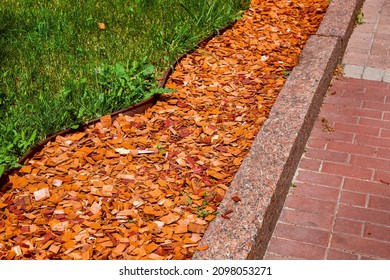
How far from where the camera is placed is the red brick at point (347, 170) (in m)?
4.13

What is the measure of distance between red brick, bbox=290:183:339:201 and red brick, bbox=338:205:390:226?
0.12 meters

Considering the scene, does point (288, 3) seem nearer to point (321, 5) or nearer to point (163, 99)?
point (321, 5)

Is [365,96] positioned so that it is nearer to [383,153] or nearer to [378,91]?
[378,91]

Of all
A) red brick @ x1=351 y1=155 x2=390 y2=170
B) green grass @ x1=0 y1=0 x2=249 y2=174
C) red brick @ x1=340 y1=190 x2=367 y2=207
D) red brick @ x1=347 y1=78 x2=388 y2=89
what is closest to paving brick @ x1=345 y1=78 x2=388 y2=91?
red brick @ x1=347 y1=78 x2=388 y2=89

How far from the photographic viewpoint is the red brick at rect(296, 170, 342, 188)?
13.3ft

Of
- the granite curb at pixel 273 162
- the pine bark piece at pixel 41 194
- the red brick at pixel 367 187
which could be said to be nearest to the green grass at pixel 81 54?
the pine bark piece at pixel 41 194

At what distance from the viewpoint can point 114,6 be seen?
575 centimetres

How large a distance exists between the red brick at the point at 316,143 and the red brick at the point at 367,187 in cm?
43

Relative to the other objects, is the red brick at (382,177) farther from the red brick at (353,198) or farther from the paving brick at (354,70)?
the paving brick at (354,70)

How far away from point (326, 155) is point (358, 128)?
48cm

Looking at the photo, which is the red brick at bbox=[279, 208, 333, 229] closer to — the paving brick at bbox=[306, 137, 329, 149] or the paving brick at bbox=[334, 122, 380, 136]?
the paving brick at bbox=[306, 137, 329, 149]

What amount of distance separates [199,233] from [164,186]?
0.45 m

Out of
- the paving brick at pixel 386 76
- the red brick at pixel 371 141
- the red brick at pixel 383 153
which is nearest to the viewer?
the red brick at pixel 383 153

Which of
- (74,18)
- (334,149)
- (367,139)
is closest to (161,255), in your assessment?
(334,149)
